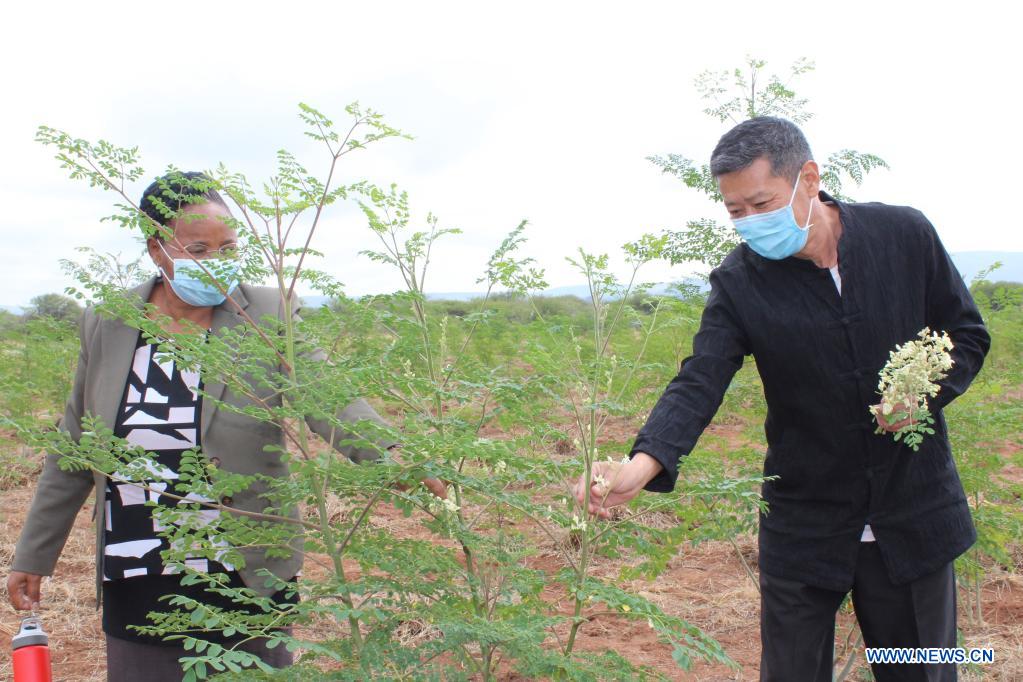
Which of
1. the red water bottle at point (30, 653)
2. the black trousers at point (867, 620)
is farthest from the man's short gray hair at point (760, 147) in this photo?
the red water bottle at point (30, 653)

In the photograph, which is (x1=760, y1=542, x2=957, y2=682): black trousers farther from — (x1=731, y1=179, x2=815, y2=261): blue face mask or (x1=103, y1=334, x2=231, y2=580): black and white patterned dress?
(x1=103, y1=334, x2=231, y2=580): black and white patterned dress

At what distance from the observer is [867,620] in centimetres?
256

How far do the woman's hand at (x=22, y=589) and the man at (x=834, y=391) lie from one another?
78.2 inches

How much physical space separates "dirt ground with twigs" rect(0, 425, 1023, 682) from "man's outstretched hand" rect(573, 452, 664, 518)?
88.1 inches

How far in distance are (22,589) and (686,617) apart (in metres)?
3.63

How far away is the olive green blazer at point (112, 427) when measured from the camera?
255cm

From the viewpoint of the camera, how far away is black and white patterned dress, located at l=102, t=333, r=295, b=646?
257cm

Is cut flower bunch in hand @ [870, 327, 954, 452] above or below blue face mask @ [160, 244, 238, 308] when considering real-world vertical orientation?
below

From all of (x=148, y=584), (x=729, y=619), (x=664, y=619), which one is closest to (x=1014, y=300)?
(x=729, y=619)

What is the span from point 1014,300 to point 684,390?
2.89 m

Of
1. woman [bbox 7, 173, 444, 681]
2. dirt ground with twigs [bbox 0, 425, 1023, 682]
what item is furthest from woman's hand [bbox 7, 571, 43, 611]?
dirt ground with twigs [bbox 0, 425, 1023, 682]

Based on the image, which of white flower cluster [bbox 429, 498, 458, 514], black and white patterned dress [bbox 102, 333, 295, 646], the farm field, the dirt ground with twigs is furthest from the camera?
the dirt ground with twigs

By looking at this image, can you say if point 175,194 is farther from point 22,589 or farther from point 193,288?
point 22,589

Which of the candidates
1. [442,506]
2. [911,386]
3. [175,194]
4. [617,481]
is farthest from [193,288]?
[911,386]
